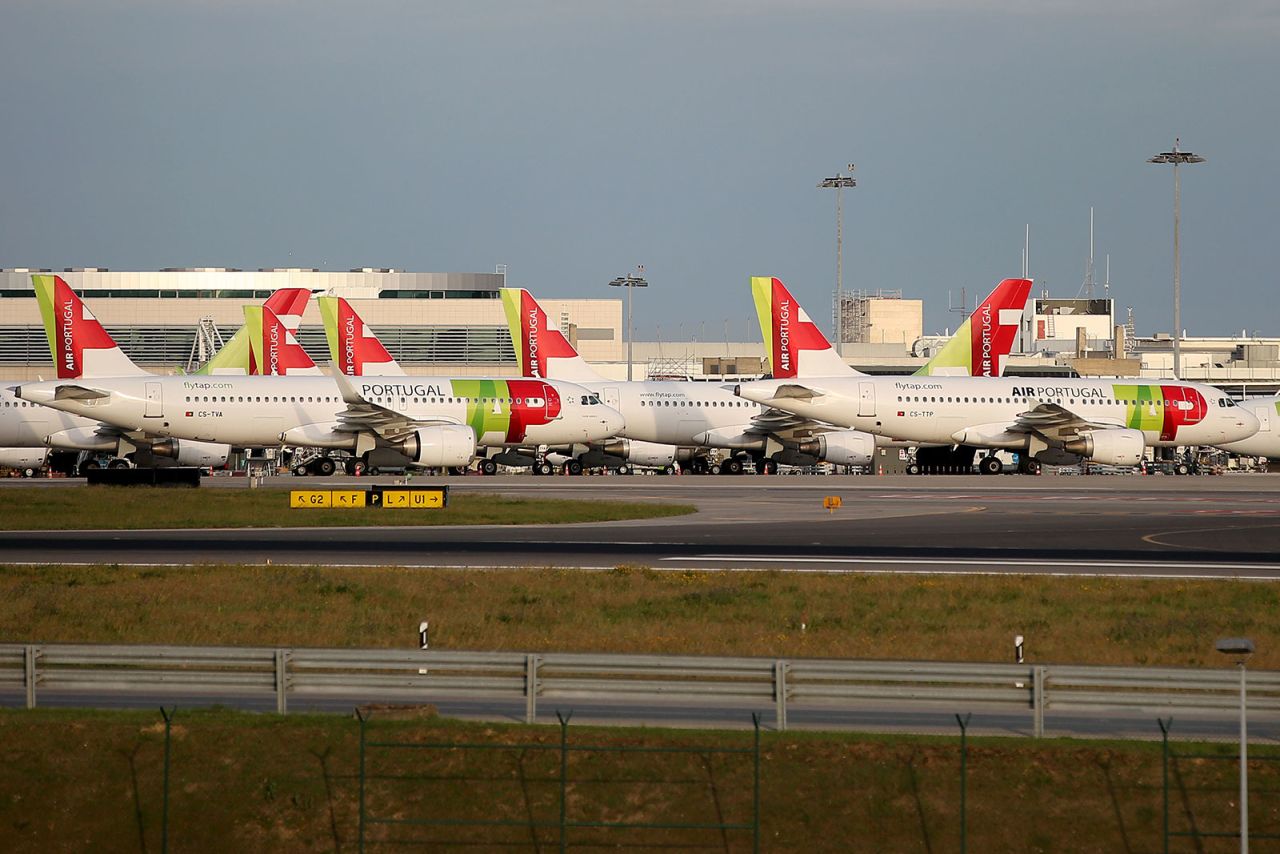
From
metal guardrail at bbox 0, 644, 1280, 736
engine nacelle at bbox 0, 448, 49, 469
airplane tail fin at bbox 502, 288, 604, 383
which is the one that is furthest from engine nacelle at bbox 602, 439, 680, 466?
metal guardrail at bbox 0, 644, 1280, 736

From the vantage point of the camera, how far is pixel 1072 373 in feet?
387

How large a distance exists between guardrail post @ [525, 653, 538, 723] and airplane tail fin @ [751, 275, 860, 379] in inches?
2344

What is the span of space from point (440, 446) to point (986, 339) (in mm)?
33273

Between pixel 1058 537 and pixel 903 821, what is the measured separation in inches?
1092

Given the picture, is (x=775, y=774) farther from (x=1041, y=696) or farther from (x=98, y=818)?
(x=98, y=818)

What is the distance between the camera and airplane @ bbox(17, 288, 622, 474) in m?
68.4

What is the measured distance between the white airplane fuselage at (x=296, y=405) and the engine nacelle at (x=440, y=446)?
318 cm

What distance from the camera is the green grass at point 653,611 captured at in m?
24.1

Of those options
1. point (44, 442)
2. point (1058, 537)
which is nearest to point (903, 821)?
point (1058, 537)

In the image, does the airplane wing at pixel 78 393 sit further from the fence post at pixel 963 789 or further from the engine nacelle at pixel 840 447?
the fence post at pixel 963 789

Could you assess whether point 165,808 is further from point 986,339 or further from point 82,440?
point 986,339

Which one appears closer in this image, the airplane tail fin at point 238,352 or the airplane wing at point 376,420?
the airplane wing at point 376,420

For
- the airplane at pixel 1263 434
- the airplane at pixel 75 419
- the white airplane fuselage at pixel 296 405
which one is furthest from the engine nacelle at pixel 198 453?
the airplane at pixel 1263 434

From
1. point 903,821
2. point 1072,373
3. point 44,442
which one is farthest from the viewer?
point 1072,373
